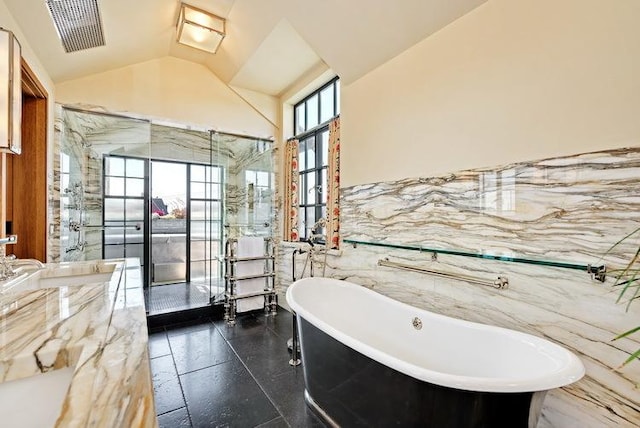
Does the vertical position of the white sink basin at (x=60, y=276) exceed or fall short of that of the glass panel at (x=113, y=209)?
it falls short

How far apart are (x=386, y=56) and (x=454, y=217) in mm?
1384

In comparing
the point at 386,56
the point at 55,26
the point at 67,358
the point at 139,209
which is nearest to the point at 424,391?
the point at 67,358

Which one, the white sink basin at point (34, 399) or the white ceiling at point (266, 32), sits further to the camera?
the white ceiling at point (266, 32)

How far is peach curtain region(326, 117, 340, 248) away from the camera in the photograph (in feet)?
9.44

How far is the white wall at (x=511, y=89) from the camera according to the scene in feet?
4.17

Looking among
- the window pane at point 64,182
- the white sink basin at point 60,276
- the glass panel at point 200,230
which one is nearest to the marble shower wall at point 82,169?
the window pane at point 64,182

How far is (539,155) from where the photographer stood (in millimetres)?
1491

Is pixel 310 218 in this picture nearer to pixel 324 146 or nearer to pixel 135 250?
pixel 324 146

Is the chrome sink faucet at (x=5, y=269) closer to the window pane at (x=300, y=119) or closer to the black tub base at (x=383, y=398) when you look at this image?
the black tub base at (x=383, y=398)

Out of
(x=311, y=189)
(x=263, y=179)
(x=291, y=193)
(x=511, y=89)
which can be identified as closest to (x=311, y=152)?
(x=311, y=189)

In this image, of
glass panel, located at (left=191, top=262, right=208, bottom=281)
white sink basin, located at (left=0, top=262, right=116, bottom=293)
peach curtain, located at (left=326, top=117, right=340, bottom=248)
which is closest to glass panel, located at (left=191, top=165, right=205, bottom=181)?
glass panel, located at (left=191, top=262, right=208, bottom=281)

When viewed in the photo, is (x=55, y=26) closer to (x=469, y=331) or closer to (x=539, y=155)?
(x=539, y=155)

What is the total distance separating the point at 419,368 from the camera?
3.79ft

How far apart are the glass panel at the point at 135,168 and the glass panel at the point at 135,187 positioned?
0.08m
